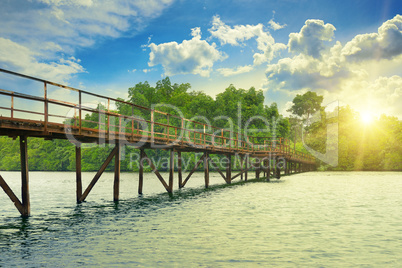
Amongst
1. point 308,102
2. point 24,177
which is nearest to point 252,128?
point 308,102

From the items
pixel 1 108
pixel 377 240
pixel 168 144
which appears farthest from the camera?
pixel 168 144

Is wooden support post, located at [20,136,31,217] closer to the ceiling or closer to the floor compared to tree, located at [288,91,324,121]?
closer to the floor

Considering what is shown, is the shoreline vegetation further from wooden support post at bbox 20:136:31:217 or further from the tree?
wooden support post at bbox 20:136:31:217

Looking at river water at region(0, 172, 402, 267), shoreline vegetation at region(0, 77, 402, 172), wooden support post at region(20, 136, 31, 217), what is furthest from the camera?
shoreline vegetation at region(0, 77, 402, 172)

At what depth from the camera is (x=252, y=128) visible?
262 feet

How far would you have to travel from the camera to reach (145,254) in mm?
10250

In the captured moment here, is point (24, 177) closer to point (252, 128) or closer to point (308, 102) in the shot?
point (252, 128)

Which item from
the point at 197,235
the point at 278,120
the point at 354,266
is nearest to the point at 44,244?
the point at 197,235

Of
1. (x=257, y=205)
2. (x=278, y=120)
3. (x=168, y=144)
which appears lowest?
(x=257, y=205)

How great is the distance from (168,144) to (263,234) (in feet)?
46.3

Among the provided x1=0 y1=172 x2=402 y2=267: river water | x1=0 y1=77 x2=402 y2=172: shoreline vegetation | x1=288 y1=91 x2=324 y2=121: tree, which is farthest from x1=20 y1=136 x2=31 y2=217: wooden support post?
x1=288 y1=91 x2=324 y2=121: tree

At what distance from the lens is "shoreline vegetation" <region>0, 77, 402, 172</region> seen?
80.6 m

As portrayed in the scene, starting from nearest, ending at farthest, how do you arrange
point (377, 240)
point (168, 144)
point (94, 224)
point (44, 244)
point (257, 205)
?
point (44, 244) < point (377, 240) < point (94, 224) < point (257, 205) < point (168, 144)

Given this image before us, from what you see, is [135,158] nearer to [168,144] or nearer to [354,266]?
[168,144]
